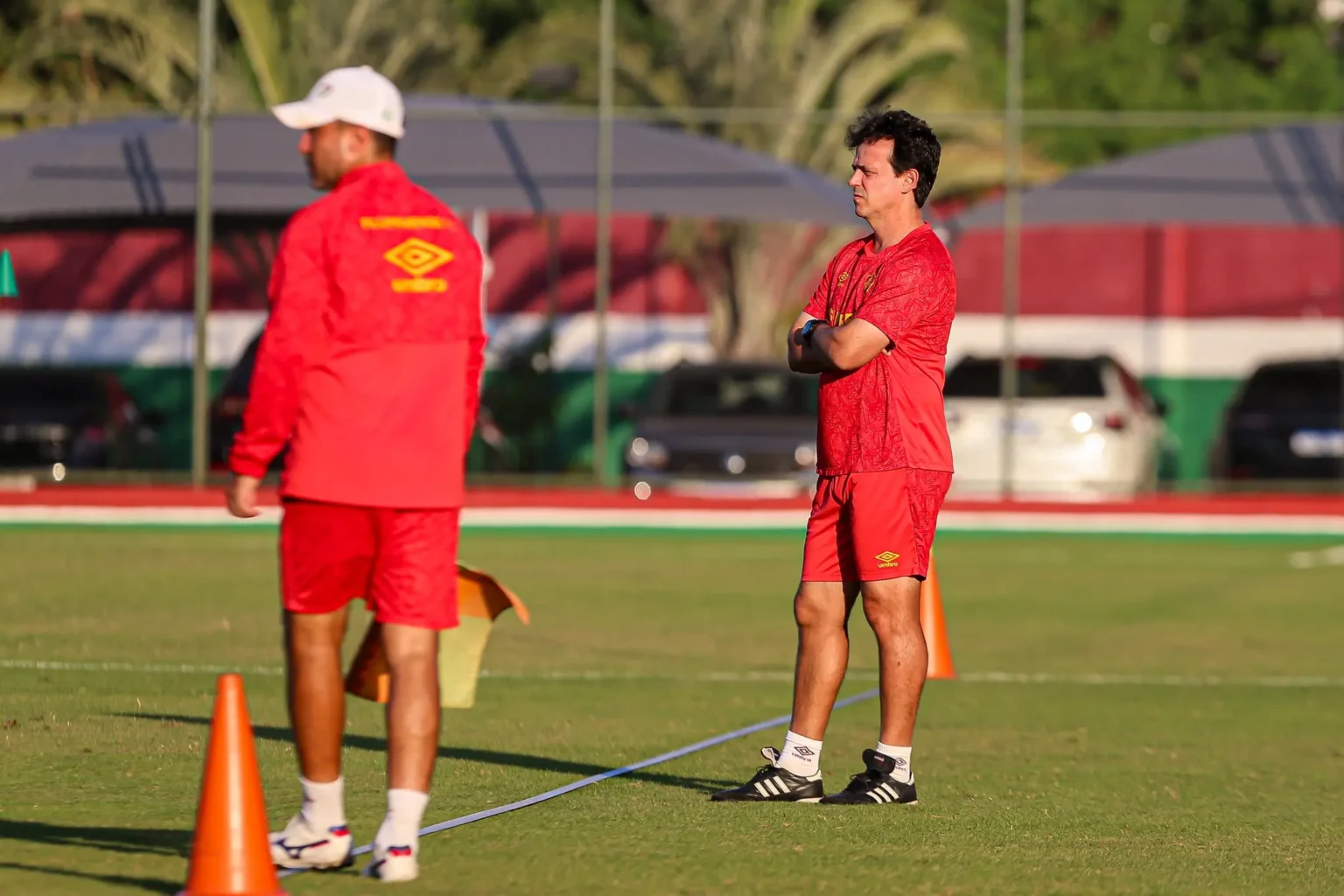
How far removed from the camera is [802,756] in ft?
25.4

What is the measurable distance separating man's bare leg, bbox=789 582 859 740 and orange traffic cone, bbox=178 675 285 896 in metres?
2.25

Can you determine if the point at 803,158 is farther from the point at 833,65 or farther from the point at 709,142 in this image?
the point at 709,142

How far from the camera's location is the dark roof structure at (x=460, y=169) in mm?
24156

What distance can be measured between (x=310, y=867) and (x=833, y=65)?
2461 cm

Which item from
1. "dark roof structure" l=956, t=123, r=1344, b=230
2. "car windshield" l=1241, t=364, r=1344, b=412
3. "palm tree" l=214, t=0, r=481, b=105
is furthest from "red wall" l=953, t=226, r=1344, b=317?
"palm tree" l=214, t=0, r=481, b=105

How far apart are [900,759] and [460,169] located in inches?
685

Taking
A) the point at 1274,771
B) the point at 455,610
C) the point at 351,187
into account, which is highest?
the point at 351,187

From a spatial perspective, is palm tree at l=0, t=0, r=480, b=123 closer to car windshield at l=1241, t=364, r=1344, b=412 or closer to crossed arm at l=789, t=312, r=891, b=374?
car windshield at l=1241, t=364, r=1344, b=412

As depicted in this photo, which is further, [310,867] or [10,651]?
[10,651]

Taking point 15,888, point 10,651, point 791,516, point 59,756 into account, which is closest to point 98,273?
point 791,516

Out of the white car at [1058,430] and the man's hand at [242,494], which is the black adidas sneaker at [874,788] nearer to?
the man's hand at [242,494]

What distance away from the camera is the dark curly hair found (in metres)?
7.64

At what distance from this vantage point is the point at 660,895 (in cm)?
632

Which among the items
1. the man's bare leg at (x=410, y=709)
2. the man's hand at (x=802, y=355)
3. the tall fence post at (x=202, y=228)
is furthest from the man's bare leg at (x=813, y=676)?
the tall fence post at (x=202, y=228)
